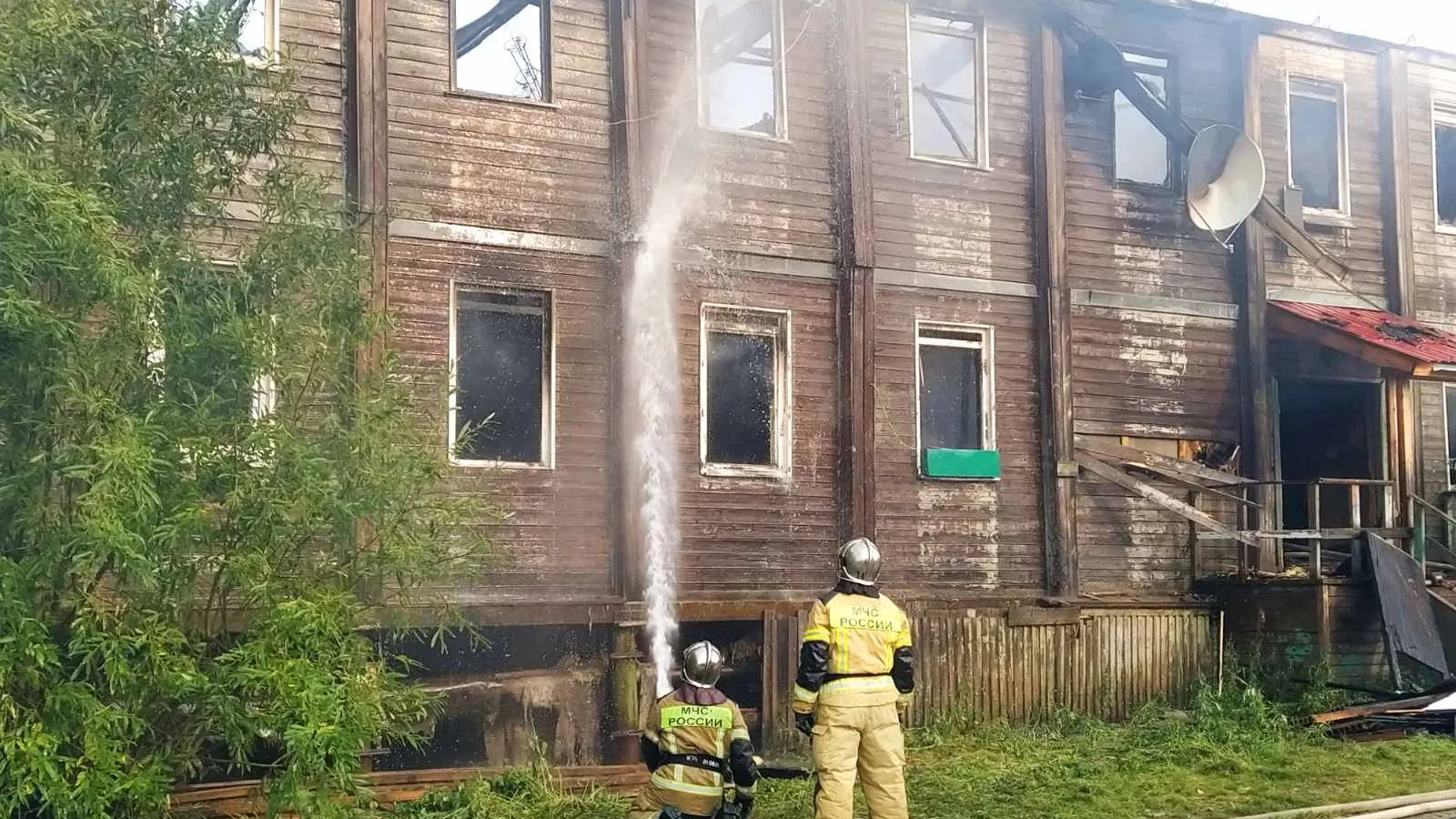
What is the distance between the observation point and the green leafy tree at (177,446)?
261 inches

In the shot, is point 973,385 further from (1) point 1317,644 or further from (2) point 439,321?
(2) point 439,321

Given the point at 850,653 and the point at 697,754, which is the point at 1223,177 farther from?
the point at 697,754

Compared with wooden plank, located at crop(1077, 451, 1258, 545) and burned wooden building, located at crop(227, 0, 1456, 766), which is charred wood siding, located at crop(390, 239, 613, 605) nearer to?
burned wooden building, located at crop(227, 0, 1456, 766)

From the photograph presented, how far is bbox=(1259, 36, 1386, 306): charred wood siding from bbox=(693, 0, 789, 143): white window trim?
601 cm

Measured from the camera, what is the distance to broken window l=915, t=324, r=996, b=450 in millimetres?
14492

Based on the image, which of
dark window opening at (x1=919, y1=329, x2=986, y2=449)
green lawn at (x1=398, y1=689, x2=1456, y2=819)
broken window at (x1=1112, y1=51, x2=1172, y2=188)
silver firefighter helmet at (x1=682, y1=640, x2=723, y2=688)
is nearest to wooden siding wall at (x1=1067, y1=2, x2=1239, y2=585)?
broken window at (x1=1112, y1=51, x2=1172, y2=188)

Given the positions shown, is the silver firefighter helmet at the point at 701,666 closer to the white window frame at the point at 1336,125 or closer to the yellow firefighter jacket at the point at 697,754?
the yellow firefighter jacket at the point at 697,754

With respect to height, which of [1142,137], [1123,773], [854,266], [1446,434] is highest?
[1142,137]

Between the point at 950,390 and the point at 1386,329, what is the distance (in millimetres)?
5044

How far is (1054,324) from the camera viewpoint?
14875 mm

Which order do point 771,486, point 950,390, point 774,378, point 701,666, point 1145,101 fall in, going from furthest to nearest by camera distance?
point 1145,101, point 950,390, point 774,378, point 771,486, point 701,666

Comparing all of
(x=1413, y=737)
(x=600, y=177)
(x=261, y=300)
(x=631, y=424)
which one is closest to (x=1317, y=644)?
(x=1413, y=737)

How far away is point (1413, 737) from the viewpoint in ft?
40.9

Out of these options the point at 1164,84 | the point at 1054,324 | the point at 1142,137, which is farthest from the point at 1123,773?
the point at 1164,84
